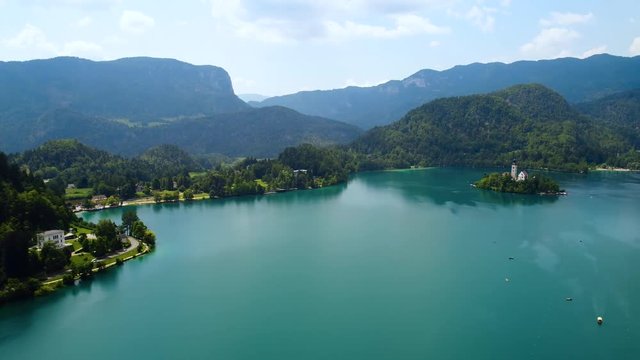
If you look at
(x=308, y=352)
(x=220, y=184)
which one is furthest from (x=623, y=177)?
(x=308, y=352)

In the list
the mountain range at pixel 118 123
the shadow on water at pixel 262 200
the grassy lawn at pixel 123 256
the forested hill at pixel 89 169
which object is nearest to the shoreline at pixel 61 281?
the grassy lawn at pixel 123 256

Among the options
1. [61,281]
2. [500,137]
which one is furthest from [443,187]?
[61,281]

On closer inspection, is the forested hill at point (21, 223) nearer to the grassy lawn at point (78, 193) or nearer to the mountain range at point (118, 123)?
the grassy lawn at point (78, 193)

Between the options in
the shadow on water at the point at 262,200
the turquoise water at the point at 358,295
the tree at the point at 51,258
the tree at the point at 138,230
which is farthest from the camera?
the shadow on water at the point at 262,200

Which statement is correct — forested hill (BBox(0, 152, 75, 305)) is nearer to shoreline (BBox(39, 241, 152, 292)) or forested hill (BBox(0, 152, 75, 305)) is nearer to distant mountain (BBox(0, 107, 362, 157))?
shoreline (BBox(39, 241, 152, 292))

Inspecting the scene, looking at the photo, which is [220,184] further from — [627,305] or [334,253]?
[627,305]

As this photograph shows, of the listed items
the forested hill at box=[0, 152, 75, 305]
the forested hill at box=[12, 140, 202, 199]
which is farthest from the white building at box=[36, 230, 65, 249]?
the forested hill at box=[12, 140, 202, 199]
